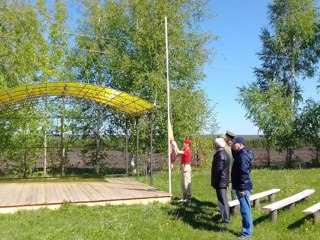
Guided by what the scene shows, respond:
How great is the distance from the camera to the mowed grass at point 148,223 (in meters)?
7.59

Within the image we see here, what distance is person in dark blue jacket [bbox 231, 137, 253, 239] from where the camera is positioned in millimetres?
7324

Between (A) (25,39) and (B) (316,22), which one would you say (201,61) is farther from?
(B) (316,22)

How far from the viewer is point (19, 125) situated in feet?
65.6

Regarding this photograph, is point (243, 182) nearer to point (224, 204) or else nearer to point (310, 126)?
point (224, 204)

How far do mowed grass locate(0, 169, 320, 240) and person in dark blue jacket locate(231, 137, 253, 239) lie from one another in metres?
0.24

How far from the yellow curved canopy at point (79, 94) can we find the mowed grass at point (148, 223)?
535 cm

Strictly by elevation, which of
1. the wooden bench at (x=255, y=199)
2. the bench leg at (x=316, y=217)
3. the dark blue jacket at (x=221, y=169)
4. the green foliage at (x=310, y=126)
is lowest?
the bench leg at (x=316, y=217)

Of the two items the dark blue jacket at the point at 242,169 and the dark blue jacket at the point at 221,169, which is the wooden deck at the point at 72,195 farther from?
the dark blue jacket at the point at 242,169

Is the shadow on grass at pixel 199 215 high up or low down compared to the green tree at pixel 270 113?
down

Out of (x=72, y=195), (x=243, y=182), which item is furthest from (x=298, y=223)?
(x=72, y=195)

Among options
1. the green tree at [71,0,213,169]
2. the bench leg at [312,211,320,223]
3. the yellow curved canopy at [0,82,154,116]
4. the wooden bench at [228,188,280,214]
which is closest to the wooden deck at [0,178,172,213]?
the wooden bench at [228,188,280,214]

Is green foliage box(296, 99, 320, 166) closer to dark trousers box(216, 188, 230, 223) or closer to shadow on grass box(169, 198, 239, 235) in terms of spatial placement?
shadow on grass box(169, 198, 239, 235)

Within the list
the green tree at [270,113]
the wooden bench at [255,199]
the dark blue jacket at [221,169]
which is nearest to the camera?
the dark blue jacket at [221,169]

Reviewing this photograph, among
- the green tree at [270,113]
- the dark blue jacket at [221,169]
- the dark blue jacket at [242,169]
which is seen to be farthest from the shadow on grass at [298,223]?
the green tree at [270,113]
